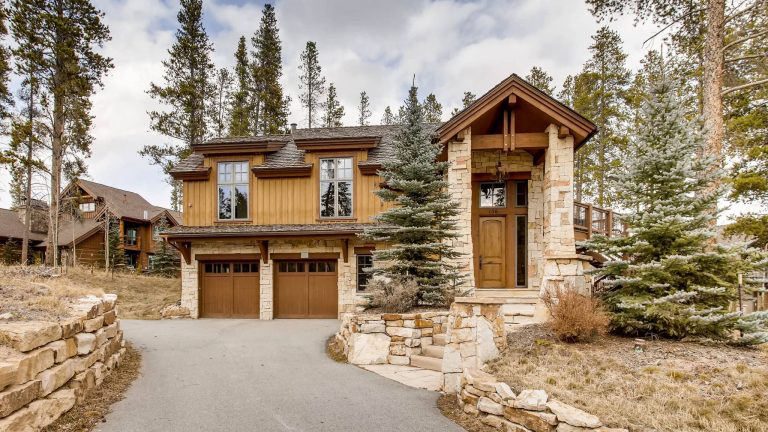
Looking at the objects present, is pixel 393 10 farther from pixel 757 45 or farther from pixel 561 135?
pixel 757 45

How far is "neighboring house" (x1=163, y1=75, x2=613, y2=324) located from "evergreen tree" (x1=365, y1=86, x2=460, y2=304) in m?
1.71

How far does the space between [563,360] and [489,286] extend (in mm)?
5969

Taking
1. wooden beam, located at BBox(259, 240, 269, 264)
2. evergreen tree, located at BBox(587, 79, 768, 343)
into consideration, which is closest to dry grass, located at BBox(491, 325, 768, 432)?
evergreen tree, located at BBox(587, 79, 768, 343)

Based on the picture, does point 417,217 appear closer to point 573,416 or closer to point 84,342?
point 573,416

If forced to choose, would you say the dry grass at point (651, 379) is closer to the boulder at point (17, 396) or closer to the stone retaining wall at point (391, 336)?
the stone retaining wall at point (391, 336)

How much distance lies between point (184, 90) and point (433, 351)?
1962 cm

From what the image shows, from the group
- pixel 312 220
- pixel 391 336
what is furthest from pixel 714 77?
pixel 312 220

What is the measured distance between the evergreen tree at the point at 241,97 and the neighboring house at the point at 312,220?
873cm

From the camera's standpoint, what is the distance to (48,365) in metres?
4.41

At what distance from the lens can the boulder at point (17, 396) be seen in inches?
139

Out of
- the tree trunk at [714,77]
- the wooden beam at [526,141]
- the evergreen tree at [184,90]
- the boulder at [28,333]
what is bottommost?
the boulder at [28,333]

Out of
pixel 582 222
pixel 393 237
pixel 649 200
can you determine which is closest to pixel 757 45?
pixel 582 222

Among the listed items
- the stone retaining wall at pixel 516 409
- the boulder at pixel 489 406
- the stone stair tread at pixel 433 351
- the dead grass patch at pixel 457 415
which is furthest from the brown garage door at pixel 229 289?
the boulder at pixel 489 406

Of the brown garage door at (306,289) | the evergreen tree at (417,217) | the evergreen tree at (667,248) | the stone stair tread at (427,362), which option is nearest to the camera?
the evergreen tree at (667,248)
